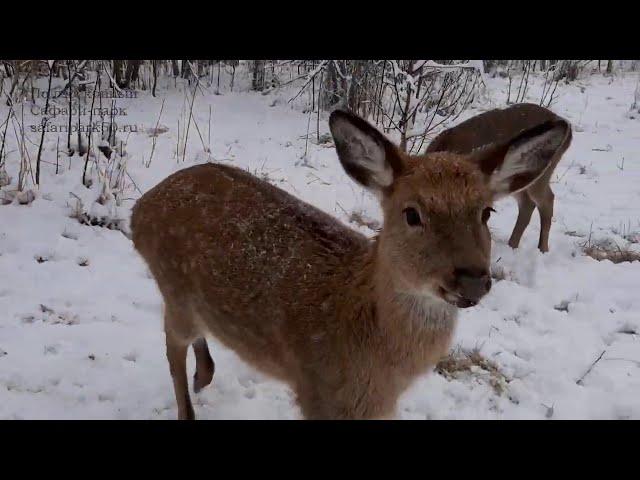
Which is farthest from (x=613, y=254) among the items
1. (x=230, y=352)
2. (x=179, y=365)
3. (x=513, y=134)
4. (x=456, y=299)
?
(x=179, y=365)

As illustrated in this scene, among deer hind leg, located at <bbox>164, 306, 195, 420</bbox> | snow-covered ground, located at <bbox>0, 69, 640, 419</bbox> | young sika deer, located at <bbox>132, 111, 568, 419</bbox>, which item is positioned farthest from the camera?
snow-covered ground, located at <bbox>0, 69, 640, 419</bbox>

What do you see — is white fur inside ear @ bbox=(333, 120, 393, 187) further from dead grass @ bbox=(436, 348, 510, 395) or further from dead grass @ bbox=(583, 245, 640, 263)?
dead grass @ bbox=(583, 245, 640, 263)

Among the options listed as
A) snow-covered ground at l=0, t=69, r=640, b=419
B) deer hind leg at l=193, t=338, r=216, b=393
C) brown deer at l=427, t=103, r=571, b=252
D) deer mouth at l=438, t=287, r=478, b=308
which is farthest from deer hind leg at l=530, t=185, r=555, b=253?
deer mouth at l=438, t=287, r=478, b=308

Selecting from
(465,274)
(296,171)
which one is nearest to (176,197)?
(465,274)

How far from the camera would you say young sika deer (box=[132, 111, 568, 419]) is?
2439 millimetres

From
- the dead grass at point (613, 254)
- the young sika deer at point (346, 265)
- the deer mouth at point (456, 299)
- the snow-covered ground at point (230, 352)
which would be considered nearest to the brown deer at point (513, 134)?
the snow-covered ground at point (230, 352)

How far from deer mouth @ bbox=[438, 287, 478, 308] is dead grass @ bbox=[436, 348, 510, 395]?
6.82 feet

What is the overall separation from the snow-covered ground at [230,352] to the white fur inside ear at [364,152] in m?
1.28

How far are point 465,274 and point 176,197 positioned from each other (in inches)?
77.3

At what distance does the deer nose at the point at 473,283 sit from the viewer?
2.18 metres

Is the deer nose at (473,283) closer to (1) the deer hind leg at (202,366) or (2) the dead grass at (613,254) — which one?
(1) the deer hind leg at (202,366)

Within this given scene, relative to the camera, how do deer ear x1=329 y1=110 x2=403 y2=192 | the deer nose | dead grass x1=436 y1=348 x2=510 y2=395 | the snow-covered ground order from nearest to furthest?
the deer nose
deer ear x1=329 y1=110 x2=403 y2=192
the snow-covered ground
dead grass x1=436 y1=348 x2=510 y2=395

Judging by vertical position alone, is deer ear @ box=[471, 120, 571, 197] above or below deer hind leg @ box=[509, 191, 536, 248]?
above
